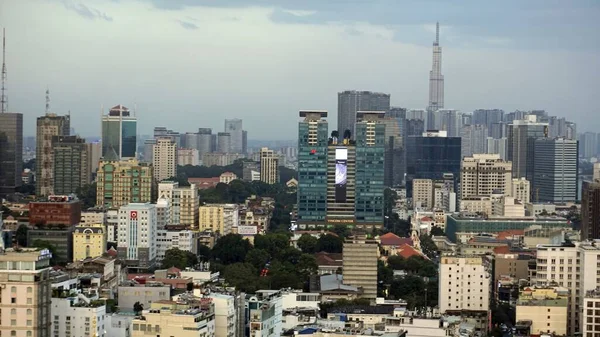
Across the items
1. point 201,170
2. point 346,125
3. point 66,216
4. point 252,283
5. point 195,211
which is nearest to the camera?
point 252,283

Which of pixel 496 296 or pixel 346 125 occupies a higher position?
pixel 346 125

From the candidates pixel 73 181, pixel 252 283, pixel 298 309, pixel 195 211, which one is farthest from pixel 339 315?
pixel 73 181

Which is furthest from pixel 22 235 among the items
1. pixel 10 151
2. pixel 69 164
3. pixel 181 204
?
pixel 10 151

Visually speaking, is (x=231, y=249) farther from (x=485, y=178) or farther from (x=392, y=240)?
(x=485, y=178)

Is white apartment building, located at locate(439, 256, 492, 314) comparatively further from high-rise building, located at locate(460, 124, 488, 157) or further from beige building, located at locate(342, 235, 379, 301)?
high-rise building, located at locate(460, 124, 488, 157)

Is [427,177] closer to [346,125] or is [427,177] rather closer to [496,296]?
[346,125]

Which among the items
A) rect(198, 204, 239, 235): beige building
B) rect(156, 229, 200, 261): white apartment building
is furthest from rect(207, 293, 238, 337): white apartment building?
rect(198, 204, 239, 235): beige building

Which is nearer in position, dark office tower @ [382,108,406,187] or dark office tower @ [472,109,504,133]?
dark office tower @ [382,108,406,187]
